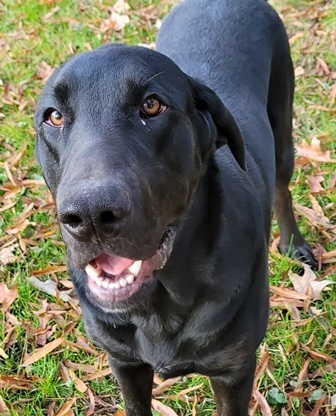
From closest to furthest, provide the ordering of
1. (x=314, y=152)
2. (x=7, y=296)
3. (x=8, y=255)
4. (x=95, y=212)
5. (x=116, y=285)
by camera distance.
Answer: (x=95, y=212) < (x=116, y=285) < (x=7, y=296) < (x=8, y=255) < (x=314, y=152)

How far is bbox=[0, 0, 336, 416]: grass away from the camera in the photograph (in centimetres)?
333

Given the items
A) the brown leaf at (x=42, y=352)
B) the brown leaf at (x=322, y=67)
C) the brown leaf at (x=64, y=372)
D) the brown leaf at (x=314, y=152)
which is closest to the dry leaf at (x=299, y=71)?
the brown leaf at (x=322, y=67)

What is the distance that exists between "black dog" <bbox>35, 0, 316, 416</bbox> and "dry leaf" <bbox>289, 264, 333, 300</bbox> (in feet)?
2.60

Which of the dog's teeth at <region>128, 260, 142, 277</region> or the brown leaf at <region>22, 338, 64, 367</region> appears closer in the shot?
the dog's teeth at <region>128, 260, 142, 277</region>

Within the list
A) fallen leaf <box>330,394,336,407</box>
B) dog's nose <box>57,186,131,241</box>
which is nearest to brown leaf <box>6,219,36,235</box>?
fallen leaf <box>330,394,336,407</box>

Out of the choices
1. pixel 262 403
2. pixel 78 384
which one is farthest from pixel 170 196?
pixel 78 384

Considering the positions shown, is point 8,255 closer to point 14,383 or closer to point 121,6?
point 14,383

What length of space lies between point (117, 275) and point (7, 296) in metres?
1.91

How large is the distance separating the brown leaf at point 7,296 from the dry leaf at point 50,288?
109 millimetres

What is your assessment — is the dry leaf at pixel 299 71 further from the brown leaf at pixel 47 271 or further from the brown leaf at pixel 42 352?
the brown leaf at pixel 42 352

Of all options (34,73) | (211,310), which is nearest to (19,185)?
(34,73)

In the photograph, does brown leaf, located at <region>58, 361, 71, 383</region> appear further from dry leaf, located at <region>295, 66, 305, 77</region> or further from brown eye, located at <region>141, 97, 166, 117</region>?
dry leaf, located at <region>295, 66, 305, 77</region>

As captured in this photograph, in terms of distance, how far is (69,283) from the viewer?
3.86m

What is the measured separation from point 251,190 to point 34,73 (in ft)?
11.2
